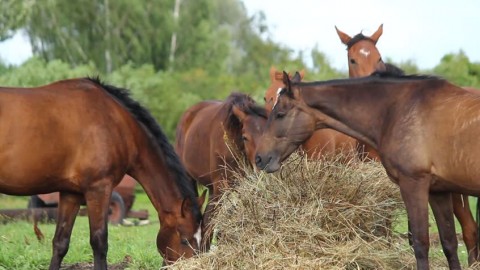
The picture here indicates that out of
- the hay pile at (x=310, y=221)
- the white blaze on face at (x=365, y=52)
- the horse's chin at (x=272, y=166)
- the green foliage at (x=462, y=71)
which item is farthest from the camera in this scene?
the green foliage at (x=462, y=71)

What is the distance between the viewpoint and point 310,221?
7.11m

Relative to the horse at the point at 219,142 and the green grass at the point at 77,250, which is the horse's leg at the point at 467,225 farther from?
the green grass at the point at 77,250

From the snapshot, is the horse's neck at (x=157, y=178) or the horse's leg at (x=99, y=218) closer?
the horse's leg at (x=99, y=218)

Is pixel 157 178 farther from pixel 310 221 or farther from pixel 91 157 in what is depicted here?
pixel 310 221

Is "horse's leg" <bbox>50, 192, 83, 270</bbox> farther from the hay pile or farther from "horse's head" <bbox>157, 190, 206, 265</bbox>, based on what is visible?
the hay pile

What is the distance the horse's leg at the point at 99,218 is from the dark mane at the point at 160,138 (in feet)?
2.36

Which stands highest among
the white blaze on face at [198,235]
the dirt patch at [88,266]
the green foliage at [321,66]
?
the white blaze on face at [198,235]

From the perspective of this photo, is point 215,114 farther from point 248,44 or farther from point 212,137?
point 248,44

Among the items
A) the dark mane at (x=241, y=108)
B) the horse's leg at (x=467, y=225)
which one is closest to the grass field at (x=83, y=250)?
the horse's leg at (x=467, y=225)

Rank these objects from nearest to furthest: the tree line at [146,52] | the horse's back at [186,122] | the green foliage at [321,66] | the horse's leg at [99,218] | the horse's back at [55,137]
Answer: the horse's back at [55,137], the horse's leg at [99,218], the horse's back at [186,122], the tree line at [146,52], the green foliage at [321,66]

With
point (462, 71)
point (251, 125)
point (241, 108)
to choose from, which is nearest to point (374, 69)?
point (241, 108)

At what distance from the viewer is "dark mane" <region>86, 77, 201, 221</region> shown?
8.13 meters

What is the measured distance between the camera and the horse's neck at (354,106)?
6.98 metres

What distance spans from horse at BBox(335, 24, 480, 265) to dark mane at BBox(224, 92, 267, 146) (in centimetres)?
117
